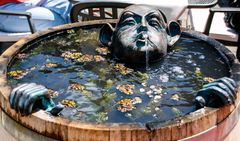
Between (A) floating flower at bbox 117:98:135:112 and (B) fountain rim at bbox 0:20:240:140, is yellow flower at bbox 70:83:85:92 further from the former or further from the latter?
(B) fountain rim at bbox 0:20:240:140

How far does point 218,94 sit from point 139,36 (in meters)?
0.76

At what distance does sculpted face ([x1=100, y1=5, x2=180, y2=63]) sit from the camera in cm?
287

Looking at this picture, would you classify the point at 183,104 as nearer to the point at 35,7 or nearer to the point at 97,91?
the point at 97,91

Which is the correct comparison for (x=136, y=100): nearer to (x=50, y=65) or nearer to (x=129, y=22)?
(x=129, y=22)

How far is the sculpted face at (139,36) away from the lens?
9.40 feet

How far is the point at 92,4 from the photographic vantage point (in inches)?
166

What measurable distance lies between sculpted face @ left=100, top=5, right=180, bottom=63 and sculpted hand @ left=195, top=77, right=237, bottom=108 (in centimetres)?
61

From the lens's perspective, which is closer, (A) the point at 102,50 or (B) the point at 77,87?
(B) the point at 77,87

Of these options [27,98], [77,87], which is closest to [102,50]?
[77,87]

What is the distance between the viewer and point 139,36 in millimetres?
2857

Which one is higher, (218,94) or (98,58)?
(218,94)

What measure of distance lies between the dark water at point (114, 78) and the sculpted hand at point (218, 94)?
0.14m

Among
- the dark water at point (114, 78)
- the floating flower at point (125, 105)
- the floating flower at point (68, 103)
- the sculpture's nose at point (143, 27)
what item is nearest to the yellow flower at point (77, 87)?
the dark water at point (114, 78)

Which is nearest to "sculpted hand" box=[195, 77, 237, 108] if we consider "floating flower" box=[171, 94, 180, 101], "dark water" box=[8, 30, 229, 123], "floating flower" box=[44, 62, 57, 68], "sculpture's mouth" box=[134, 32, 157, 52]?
"dark water" box=[8, 30, 229, 123]
